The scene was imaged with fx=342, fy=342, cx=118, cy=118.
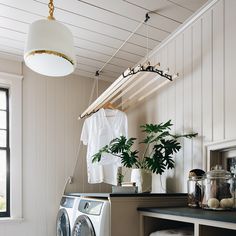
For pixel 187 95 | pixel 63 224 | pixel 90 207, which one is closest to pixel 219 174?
pixel 187 95

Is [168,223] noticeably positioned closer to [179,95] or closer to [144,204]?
[144,204]

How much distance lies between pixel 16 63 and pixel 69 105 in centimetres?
70

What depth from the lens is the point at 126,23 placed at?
108 inches

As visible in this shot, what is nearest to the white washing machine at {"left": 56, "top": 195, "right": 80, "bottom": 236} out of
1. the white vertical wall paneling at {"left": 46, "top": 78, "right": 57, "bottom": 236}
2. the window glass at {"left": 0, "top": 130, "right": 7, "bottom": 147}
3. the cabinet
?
the white vertical wall paneling at {"left": 46, "top": 78, "right": 57, "bottom": 236}

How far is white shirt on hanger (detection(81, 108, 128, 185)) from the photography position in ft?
10.7

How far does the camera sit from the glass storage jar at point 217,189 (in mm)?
2064

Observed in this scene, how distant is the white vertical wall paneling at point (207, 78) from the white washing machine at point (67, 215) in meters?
1.12

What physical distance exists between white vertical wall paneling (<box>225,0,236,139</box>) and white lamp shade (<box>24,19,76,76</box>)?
1.08 meters

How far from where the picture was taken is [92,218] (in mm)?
2312

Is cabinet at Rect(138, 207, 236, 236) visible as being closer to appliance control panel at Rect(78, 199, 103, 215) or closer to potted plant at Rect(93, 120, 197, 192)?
appliance control panel at Rect(78, 199, 103, 215)

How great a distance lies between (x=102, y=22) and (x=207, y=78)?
94cm

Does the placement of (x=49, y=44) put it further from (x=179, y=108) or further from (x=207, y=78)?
(x=179, y=108)

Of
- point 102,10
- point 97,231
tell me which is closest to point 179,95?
point 102,10

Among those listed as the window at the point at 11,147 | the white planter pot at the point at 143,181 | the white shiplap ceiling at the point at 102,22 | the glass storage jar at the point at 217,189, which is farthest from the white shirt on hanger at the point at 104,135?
the glass storage jar at the point at 217,189
